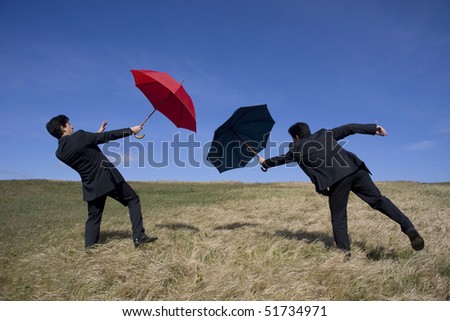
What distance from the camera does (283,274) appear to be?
14.9ft

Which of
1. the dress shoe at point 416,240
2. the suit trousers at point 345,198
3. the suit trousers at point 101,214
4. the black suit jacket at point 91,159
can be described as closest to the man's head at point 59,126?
the black suit jacket at point 91,159

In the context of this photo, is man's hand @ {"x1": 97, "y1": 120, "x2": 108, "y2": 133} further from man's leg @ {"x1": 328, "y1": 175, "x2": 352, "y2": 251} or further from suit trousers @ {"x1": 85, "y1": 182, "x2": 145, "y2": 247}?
man's leg @ {"x1": 328, "y1": 175, "x2": 352, "y2": 251}

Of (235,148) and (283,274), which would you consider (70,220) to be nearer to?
(235,148)

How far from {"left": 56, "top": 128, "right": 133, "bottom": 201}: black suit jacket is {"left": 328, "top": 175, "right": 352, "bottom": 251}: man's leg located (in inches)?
146

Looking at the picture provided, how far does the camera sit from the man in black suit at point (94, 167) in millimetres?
5758

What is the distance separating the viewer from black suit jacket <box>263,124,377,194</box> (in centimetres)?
558

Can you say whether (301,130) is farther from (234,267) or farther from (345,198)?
(234,267)

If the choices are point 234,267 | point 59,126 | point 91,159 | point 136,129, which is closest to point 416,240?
point 234,267

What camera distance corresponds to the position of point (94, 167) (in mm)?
5980

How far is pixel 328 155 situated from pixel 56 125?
479cm

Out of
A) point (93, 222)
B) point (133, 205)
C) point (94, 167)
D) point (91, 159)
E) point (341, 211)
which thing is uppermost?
point (91, 159)

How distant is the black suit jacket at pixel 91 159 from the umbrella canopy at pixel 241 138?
2.27 meters

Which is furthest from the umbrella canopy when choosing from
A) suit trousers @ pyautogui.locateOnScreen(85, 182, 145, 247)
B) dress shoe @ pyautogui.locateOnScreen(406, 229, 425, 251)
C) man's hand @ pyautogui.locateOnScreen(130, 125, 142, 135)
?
dress shoe @ pyautogui.locateOnScreen(406, 229, 425, 251)
